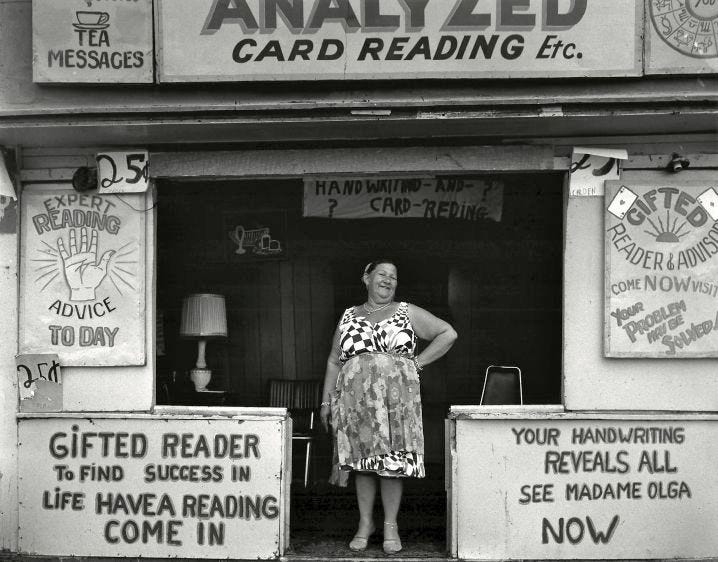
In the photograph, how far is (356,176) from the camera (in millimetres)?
6660

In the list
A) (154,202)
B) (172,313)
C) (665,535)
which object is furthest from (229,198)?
(665,535)

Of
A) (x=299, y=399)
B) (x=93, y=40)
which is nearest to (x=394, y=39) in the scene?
(x=93, y=40)

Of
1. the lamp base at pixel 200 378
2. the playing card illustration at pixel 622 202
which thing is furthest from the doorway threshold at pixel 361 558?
the playing card illustration at pixel 622 202

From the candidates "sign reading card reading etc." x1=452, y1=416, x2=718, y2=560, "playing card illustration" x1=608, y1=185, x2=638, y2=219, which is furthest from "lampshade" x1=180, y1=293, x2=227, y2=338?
"playing card illustration" x1=608, y1=185, x2=638, y2=219

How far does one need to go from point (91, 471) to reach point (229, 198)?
3.38m

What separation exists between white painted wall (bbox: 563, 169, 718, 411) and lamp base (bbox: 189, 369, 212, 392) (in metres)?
3.43

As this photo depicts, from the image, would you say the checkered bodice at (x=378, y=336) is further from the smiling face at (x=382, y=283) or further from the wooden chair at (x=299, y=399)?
the wooden chair at (x=299, y=399)

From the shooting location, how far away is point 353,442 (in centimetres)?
653

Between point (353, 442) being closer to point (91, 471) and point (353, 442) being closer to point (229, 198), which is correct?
point (91, 471)

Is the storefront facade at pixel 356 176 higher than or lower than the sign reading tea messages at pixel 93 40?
lower

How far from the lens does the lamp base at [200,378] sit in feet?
26.8

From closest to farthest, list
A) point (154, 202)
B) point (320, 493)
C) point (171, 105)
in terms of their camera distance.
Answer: point (171, 105) → point (154, 202) → point (320, 493)

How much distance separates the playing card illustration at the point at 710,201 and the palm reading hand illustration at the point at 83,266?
14.4 ft

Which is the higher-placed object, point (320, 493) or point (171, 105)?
point (171, 105)
